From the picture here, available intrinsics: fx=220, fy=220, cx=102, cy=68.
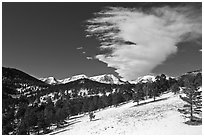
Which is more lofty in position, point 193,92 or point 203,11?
point 203,11

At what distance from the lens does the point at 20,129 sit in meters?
61.6

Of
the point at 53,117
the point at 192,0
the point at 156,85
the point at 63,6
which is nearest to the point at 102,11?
the point at 63,6

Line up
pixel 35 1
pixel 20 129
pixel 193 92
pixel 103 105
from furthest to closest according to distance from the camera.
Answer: pixel 103 105 → pixel 20 129 → pixel 193 92 → pixel 35 1

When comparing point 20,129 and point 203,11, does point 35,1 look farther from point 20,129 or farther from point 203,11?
point 20,129

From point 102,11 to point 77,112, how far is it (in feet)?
287

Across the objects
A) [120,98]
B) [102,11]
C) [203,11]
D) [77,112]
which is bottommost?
[77,112]

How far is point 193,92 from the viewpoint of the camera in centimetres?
3309

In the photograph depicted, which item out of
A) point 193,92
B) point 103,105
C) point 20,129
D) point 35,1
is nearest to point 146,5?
point 35,1

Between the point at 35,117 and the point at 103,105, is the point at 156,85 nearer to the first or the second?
the point at 103,105

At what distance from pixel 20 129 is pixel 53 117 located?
501 inches

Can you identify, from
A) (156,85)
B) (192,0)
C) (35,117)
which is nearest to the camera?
(192,0)

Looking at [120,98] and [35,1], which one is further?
[120,98]

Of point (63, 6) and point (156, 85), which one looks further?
point (156, 85)

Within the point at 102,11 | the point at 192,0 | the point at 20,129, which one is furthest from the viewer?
the point at 20,129
